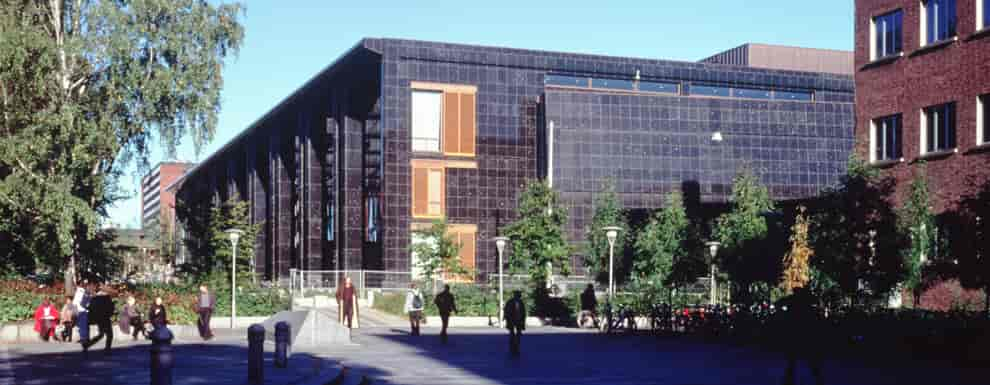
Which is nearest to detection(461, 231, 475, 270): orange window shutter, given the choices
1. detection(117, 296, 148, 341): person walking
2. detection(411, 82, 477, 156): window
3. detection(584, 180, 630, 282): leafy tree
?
detection(411, 82, 477, 156): window

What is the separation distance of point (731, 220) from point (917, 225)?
16.6 meters

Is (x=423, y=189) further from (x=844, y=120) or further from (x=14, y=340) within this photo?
(x=14, y=340)

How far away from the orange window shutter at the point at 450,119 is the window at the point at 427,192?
4.45 feet

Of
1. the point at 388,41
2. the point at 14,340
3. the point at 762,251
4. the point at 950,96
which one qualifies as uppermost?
the point at 388,41

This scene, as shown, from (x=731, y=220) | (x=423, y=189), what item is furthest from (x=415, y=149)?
(x=731, y=220)

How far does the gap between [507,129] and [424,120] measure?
14.3ft

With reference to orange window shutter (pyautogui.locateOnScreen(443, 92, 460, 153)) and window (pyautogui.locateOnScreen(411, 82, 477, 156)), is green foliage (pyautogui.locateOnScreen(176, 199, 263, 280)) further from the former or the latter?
orange window shutter (pyautogui.locateOnScreen(443, 92, 460, 153))

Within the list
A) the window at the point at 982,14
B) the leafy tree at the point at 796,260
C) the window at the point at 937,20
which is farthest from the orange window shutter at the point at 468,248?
the window at the point at 982,14

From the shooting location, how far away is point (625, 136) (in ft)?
207

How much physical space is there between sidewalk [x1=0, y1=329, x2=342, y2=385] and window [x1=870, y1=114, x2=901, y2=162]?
66.9 ft

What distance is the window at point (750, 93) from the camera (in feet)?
225

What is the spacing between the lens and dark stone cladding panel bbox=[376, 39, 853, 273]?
200 feet

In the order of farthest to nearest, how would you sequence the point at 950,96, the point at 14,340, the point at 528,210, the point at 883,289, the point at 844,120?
the point at 844,120, the point at 528,210, the point at 950,96, the point at 14,340, the point at 883,289

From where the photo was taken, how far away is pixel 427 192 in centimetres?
6181
